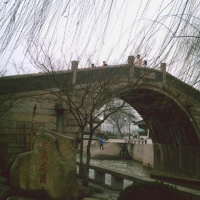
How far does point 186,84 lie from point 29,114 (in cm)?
1025

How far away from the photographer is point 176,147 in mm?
19500

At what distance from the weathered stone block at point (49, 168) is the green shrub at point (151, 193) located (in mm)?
1230

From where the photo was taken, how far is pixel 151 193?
484 cm

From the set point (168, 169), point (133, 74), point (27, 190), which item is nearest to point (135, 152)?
point (168, 169)

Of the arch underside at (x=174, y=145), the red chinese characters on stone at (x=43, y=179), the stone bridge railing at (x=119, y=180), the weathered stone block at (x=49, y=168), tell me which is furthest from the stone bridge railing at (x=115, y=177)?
the arch underside at (x=174, y=145)

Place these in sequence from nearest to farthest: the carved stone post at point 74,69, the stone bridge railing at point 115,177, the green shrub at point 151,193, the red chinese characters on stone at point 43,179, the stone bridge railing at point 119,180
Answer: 1. the green shrub at point 151,193
2. the red chinese characters on stone at point 43,179
3. the stone bridge railing at point 119,180
4. the stone bridge railing at point 115,177
5. the carved stone post at point 74,69

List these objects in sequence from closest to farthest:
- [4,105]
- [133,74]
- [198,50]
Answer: [198,50], [4,105], [133,74]

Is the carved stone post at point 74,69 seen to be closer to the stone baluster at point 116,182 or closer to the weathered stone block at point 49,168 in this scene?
the stone baluster at point 116,182

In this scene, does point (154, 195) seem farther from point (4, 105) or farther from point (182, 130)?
point (182, 130)

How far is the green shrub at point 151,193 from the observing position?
4785 millimetres

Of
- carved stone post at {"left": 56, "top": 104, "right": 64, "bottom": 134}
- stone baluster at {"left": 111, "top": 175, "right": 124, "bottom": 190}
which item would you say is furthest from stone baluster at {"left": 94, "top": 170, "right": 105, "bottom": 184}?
carved stone post at {"left": 56, "top": 104, "right": 64, "bottom": 134}

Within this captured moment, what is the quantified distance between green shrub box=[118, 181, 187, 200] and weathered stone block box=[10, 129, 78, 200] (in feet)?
4.04

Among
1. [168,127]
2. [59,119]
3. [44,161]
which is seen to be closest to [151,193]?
[44,161]

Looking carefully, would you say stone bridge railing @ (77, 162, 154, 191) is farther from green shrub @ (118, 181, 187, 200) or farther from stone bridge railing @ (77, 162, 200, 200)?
green shrub @ (118, 181, 187, 200)
